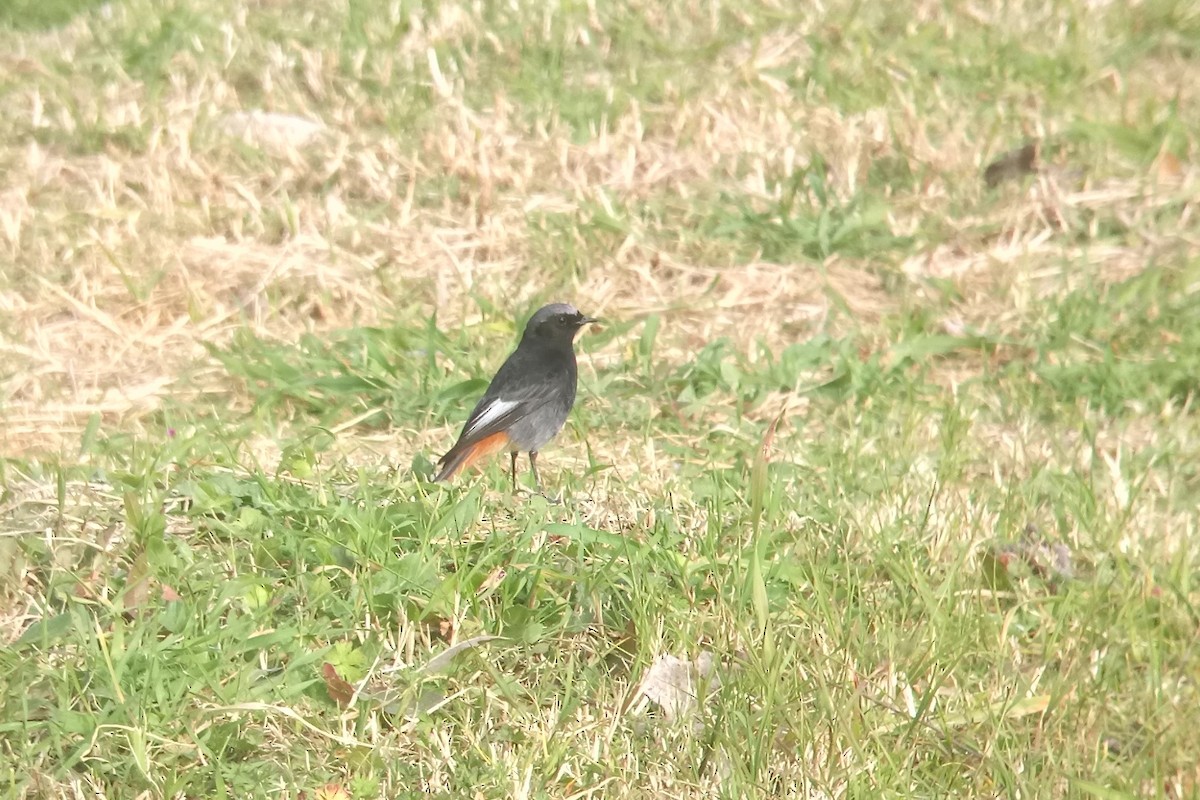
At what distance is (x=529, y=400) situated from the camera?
4.96 metres

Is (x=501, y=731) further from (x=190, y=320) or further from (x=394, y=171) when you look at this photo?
(x=394, y=171)

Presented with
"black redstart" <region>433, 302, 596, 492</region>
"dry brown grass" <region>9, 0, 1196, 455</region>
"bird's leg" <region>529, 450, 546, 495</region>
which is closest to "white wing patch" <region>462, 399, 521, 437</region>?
"black redstart" <region>433, 302, 596, 492</region>

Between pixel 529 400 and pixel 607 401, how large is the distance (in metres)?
0.74

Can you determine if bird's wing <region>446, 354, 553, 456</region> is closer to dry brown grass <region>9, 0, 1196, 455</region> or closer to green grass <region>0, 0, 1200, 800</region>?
green grass <region>0, 0, 1200, 800</region>

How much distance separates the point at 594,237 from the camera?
6.78 metres

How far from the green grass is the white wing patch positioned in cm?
33

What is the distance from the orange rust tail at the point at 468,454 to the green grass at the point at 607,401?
163 millimetres

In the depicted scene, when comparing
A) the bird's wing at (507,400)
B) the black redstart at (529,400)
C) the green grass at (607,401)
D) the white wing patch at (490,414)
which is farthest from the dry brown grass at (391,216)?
the white wing patch at (490,414)

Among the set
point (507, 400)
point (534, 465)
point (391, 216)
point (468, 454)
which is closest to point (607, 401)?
point (534, 465)

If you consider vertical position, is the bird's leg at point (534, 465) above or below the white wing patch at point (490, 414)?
below

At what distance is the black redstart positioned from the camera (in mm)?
4863

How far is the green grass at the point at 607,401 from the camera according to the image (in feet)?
11.6

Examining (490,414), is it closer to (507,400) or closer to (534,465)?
(507,400)

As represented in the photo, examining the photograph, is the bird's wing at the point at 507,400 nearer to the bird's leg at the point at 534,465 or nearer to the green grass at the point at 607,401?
the bird's leg at the point at 534,465
